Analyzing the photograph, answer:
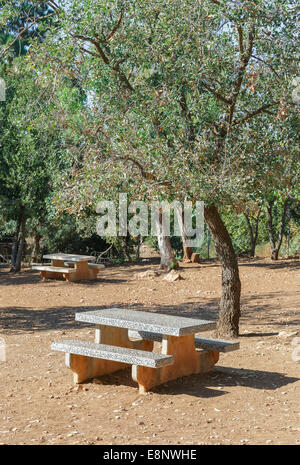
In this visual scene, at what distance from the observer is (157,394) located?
565 cm

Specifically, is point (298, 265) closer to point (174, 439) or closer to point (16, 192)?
point (16, 192)

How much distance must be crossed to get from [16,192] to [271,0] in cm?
1091

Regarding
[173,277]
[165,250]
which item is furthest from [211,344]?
[165,250]

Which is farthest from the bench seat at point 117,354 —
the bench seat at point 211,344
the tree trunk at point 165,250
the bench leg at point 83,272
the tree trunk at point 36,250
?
the tree trunk at point 36,250

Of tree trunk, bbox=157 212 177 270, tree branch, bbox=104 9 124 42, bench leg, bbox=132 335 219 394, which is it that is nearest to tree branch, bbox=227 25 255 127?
tree branch, bbox=104 9 124 42

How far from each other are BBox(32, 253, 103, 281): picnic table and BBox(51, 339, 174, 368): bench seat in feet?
27.9

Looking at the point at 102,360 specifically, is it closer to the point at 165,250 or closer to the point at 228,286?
the point at 228,286

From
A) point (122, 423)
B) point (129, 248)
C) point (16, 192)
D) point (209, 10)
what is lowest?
point (122, 423)

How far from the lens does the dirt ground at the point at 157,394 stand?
4.61 m

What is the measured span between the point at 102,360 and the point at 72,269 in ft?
27.7

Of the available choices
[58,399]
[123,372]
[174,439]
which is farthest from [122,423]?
[123,372]

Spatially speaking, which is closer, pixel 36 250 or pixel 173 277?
pixel 173 277

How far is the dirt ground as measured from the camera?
4.61m

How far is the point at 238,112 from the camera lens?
302 inches
